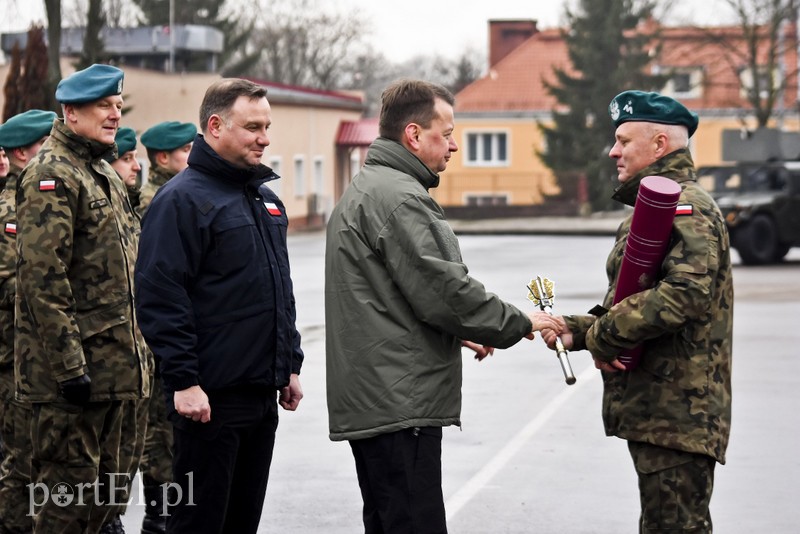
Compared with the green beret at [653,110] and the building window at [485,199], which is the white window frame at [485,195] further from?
the green beret at [653,110]

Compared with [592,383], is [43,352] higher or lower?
higher

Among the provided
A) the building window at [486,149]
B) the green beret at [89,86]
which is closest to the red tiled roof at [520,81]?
the building window at [486,149]

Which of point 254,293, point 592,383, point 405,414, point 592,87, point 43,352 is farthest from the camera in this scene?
point 592,87

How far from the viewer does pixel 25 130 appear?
660 centimetres

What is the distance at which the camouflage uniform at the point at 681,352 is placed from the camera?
476 centimetres

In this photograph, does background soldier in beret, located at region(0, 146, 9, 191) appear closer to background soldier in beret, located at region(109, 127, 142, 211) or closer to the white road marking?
background soldier in beret, located at region(109, 127, 142, 211)

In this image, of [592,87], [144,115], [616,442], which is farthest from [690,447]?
[592,87]

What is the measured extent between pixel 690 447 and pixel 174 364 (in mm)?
1806

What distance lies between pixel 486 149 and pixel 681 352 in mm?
56555

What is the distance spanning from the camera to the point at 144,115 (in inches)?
1502

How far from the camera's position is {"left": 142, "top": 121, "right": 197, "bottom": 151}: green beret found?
7.54 m

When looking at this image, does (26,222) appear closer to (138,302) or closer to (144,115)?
(138,302)

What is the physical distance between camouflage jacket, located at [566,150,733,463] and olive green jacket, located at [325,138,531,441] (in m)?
0.42

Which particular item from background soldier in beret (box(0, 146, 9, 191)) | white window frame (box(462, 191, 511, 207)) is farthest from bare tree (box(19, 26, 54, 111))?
white window frame (box(462, 191, 511, 207))
